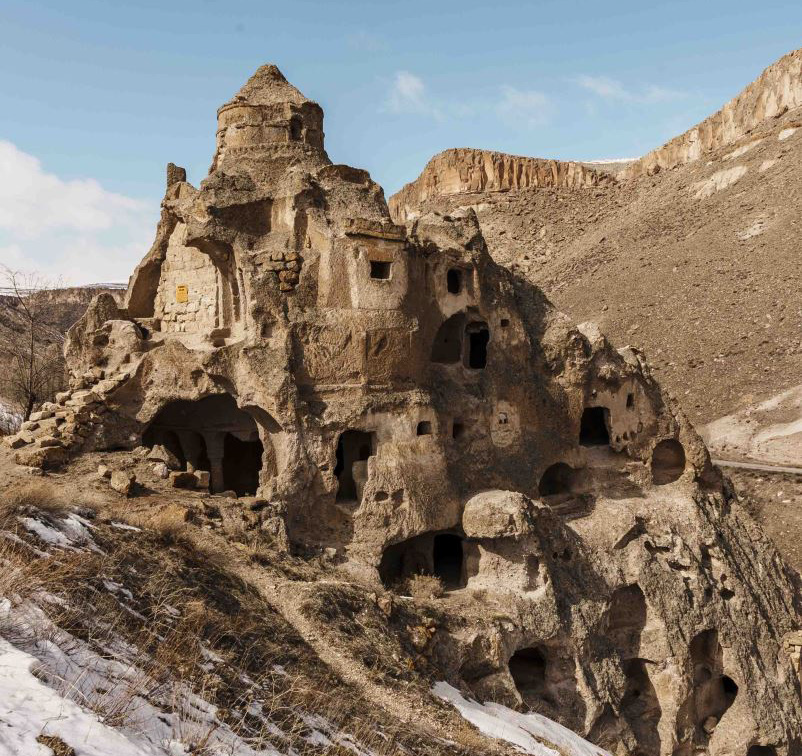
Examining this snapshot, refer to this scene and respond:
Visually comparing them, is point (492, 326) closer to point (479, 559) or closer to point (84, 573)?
point (479, 559)

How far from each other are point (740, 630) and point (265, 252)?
38.8 ft

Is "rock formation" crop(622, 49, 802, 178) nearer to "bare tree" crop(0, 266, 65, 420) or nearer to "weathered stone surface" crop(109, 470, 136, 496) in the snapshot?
"bare tree" crop(0, 266, 65, 420)

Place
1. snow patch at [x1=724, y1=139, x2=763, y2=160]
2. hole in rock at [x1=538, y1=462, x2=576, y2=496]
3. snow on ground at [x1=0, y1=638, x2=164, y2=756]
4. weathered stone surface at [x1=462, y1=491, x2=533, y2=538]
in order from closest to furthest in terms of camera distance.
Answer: snow on ground at [x1=0, y1=638, x2=164, y2=756], weathered stone surface at [x1=462, y1=491, x2=533, y2=538], hole in rock at [x1=538, y1=462, x2=576, y2=496], snow patch at [x1=724, y1=139, x2=763, y2=160]

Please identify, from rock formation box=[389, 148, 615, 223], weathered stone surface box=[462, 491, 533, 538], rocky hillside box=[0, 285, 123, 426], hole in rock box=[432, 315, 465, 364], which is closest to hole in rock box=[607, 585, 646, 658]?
weathered stone surface box=[462, 491, 533, 538]

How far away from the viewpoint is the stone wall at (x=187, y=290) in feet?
55.8

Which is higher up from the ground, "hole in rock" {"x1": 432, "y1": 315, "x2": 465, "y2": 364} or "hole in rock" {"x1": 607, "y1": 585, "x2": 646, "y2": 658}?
"hole in rock" {"x1": 432, "y1": 315, "x2": 465, "y2": 364}

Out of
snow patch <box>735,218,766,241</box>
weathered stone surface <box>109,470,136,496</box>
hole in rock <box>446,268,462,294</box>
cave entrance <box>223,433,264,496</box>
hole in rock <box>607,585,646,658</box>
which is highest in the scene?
snow patch <box>735,218,766,241</box>

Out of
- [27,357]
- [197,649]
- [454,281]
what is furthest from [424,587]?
[27,357]

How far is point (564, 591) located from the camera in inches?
615

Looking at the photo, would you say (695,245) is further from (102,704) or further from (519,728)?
(102,704)

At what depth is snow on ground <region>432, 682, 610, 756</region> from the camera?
11.0 m

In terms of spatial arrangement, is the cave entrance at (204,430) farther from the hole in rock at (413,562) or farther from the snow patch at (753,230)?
the snow patch at (753,230)

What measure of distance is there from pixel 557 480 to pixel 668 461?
273 centimetres

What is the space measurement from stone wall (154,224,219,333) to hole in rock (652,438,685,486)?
10285mm
